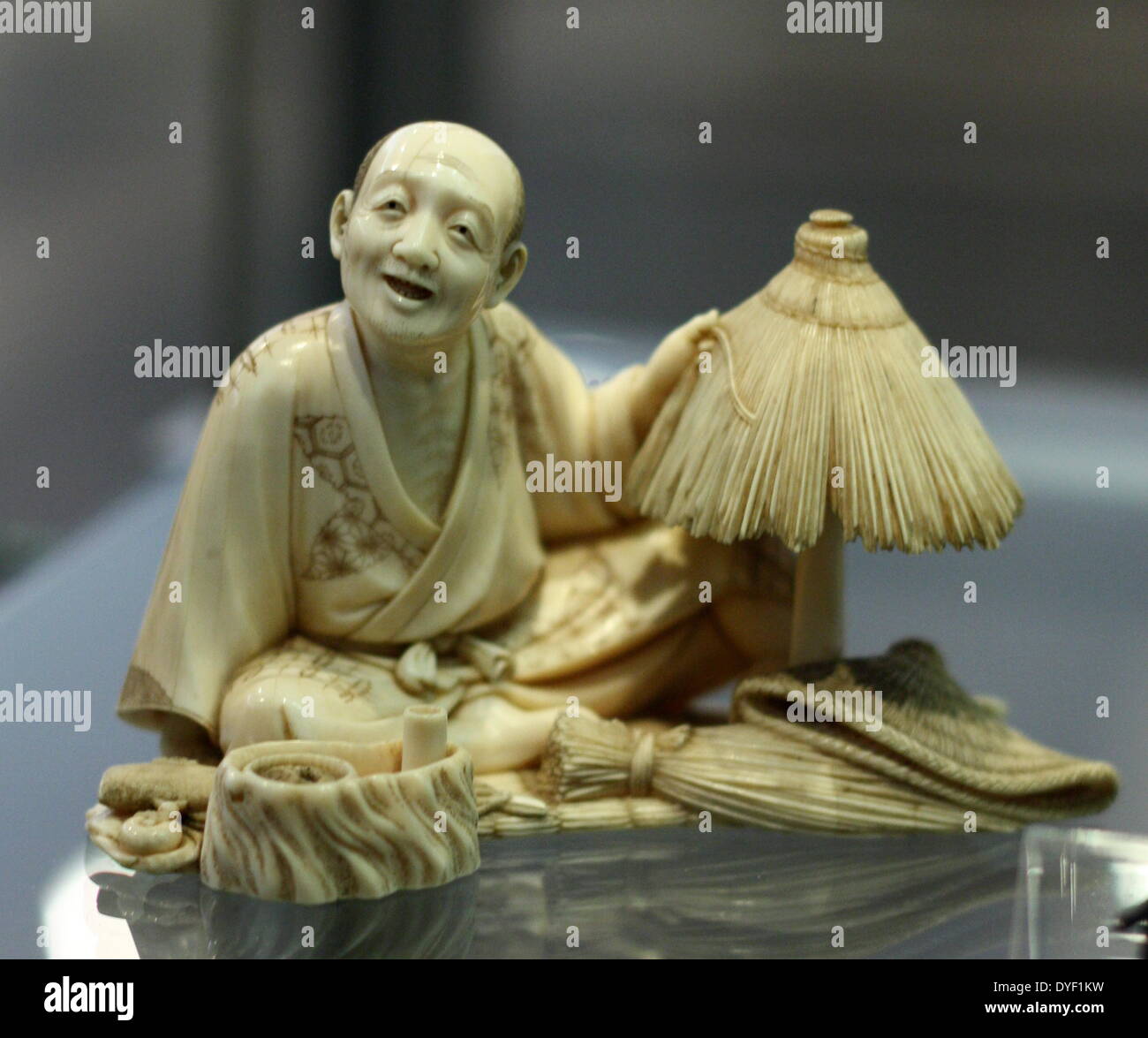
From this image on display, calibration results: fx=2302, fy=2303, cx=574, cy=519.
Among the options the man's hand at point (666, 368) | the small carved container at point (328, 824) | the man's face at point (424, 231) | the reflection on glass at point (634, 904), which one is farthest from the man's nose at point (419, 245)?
the reflection on glass at point (634, 904)

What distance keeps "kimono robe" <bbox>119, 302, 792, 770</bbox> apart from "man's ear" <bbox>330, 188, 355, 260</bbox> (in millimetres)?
84

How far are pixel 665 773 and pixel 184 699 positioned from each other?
57 centimetres

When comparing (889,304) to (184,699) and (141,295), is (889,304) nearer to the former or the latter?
(184,699)

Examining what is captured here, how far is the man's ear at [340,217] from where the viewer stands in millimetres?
2607

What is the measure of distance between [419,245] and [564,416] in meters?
0.43

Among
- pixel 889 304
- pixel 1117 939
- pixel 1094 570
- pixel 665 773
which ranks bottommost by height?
pixel 1117 939

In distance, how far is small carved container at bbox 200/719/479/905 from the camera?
2406mm

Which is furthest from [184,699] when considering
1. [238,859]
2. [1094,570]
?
[1094,570]

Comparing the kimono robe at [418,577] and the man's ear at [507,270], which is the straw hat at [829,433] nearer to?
the kimono robe at [418,577]

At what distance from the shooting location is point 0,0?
313 centimetres

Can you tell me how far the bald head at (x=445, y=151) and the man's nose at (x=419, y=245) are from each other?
7 cm

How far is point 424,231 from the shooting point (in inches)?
98.7

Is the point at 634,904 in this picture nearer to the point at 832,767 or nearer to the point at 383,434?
the point at 832,767

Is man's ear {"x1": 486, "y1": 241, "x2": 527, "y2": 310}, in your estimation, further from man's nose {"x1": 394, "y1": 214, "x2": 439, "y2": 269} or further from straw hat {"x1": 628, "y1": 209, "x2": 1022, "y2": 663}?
straw hat {"x1": 628, "y1": 209, "x2": 1022, "y2": 663}
